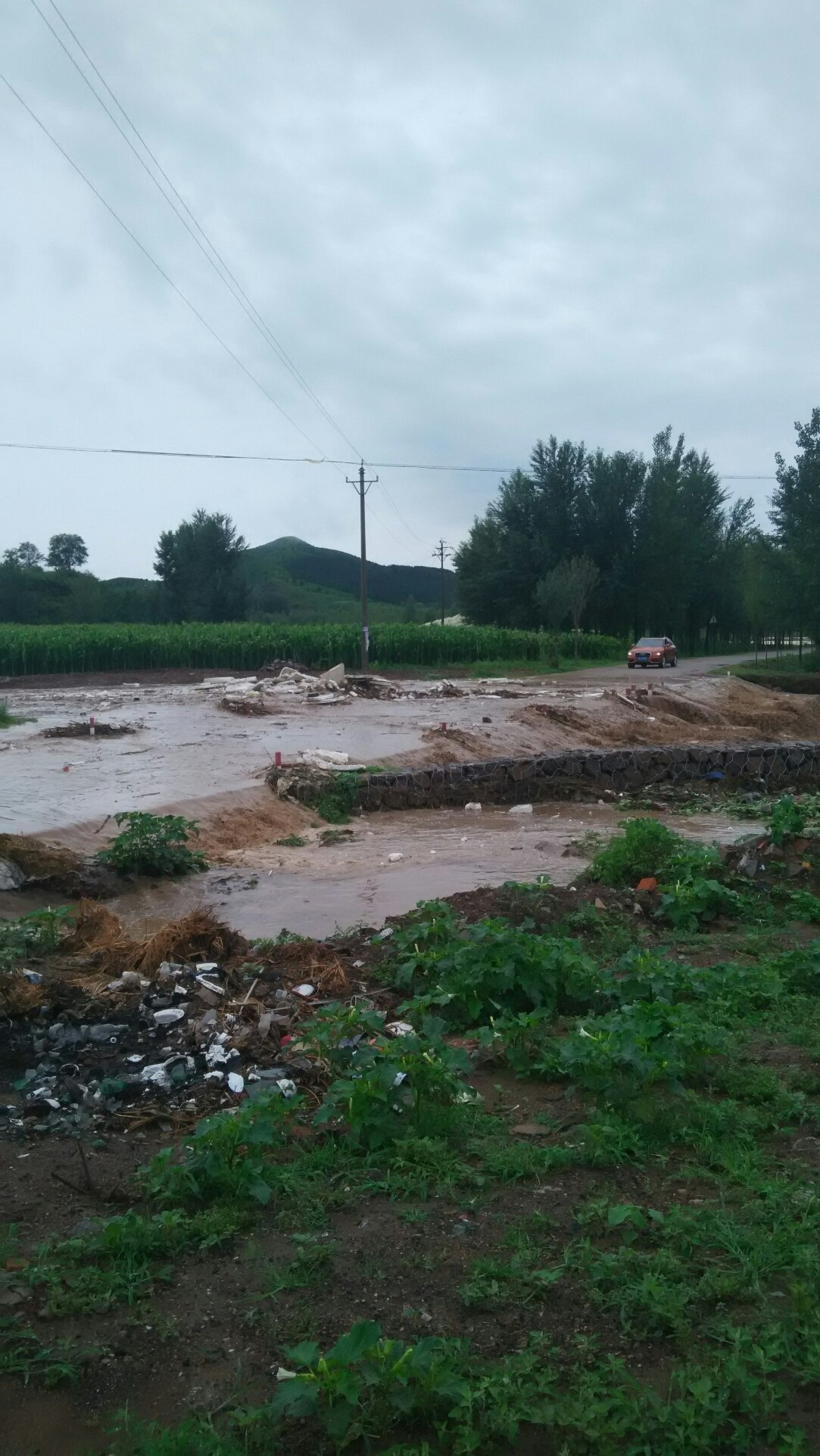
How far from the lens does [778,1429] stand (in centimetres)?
259

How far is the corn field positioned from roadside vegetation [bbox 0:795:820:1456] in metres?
41.9

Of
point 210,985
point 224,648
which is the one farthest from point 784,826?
point 224,648

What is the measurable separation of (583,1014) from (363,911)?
4.07m

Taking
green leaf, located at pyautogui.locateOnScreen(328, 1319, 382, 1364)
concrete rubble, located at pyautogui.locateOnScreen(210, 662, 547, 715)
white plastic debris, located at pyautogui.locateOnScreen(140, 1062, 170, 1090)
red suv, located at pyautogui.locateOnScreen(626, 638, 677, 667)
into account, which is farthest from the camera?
red suv, located at pyautogui.locateOnScreen(626, 638, 677, 667)

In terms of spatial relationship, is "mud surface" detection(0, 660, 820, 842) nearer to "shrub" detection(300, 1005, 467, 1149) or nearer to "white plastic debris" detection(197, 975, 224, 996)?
"white plastic debris" detection(197, 975, 224, 996)

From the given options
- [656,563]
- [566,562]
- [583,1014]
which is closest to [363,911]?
[583,1014]

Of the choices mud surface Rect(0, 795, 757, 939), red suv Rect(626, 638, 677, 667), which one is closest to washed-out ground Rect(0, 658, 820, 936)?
mud surface Rect(0, 795, 757, 939)

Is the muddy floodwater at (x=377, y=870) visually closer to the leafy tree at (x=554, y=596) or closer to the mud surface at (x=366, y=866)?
the mud surface at (x=366, y=866)

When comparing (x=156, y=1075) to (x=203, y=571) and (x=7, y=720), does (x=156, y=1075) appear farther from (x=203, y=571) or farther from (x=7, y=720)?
(x=203, y=571)

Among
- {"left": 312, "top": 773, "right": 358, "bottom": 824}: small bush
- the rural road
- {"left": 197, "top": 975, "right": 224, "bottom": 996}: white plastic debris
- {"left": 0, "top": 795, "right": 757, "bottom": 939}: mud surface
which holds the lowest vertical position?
{"left": 0, "top": 795, "right": 757, "bottom": 939}: mud surface

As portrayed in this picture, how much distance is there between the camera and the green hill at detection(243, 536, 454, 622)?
9781cm

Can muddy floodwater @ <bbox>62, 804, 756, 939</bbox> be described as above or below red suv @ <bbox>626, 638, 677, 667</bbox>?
below

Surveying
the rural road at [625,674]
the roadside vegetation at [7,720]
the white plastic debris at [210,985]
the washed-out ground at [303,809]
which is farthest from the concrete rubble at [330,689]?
the white plastic debris at [210,985]

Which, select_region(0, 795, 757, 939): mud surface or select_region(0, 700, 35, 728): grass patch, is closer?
select_region(0, 795, 757, 939): mud surface
